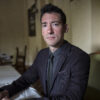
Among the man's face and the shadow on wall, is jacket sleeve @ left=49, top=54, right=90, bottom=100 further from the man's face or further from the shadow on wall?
the shadow on wall

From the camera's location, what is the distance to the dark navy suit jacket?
986mm

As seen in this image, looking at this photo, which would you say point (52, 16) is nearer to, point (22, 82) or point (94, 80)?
point (22, 82)

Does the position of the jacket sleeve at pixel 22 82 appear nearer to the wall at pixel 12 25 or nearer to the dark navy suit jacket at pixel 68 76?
the dark navy suit jacket at pixel 68 76

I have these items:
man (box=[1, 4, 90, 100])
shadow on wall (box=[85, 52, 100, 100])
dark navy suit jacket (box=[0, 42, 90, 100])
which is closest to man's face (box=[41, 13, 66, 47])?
man (box=[1, 4, 90, 100])

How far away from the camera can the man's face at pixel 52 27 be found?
3.52 ft

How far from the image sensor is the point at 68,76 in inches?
42.6

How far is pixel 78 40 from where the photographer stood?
10.2 feet

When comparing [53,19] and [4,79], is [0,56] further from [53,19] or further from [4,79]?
[53,19]

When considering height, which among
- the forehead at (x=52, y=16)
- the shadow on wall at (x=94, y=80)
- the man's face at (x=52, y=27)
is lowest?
the shadow on wall at (x=94, y=80)

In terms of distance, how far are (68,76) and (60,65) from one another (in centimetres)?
9

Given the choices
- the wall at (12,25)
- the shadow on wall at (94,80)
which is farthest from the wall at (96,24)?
the wall at (12,25)

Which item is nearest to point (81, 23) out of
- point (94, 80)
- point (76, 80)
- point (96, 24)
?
point (96, 24)

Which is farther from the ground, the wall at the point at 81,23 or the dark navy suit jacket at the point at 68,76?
the wall at the point at 81,23

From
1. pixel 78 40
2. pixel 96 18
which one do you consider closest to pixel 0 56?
pixel 78 40
